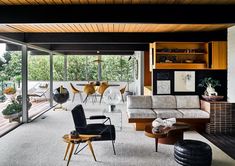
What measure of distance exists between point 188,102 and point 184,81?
0.77 m

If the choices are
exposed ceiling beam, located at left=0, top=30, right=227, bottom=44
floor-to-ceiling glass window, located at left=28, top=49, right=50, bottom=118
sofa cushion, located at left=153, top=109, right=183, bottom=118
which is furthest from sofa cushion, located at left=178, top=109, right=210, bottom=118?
floor-to-ceiling glass window, located at left=28, top=49, right=50, bottom=118

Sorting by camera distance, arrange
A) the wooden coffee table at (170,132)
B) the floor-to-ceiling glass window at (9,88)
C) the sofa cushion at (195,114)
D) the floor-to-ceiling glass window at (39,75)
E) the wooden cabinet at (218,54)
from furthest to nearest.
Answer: the floor-to-ceiling glass window at (39,75), the wooden cabinet at (218,54), the floor-to-ceiling glass window at (9,88), the sofa cushion at (195,114), the wooden coffee table at (170,132)

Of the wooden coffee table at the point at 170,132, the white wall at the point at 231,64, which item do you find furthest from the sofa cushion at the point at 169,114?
the white wall at the point at 231,64

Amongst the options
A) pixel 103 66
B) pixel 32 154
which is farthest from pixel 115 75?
pixel 32 154

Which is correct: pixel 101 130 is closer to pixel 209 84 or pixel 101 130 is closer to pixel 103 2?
pixel 103 2

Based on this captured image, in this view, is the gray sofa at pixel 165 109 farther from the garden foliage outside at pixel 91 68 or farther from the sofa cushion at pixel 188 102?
the garden foliage outside at pixel 91 68

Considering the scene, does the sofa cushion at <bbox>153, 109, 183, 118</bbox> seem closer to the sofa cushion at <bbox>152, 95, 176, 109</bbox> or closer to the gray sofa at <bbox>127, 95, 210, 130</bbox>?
the gray sofa at <bbox>127, 95, 210, 130</bbox>

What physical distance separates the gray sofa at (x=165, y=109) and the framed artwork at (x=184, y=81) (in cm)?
49

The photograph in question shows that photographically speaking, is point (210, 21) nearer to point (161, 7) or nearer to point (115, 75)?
point (161, 7)

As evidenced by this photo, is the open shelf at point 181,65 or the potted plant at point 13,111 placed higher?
the open shelf at point 181,65

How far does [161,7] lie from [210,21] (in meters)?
0.85

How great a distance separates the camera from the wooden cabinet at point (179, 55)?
6797mm

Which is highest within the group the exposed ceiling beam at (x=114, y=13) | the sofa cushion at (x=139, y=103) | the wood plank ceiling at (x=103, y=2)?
the wood plank ceiling at (x=103, y=2)

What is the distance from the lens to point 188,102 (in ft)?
20.7
